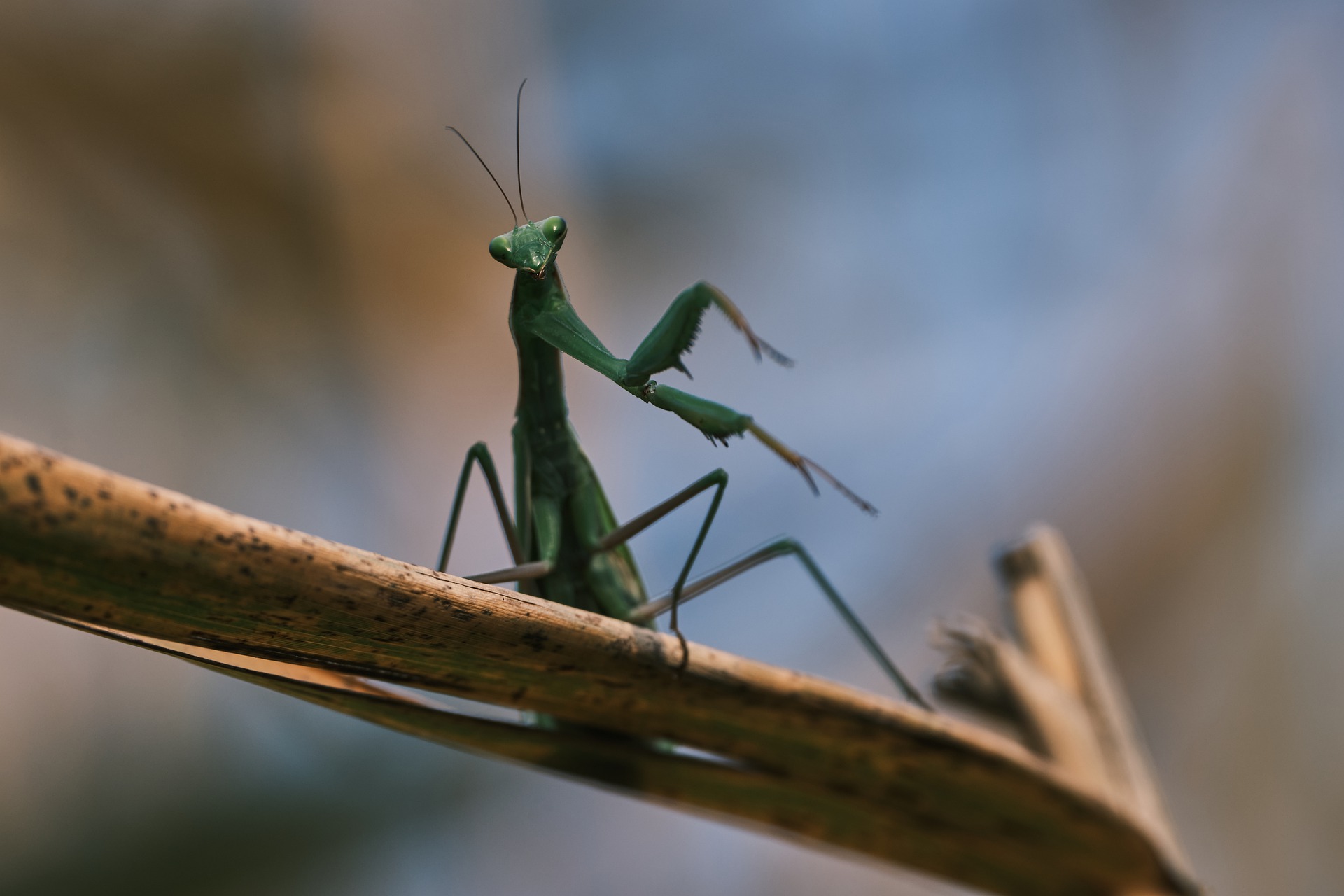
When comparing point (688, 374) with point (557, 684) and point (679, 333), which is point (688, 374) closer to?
point (679, 333)

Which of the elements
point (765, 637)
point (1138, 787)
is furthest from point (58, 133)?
point (1138, 787)

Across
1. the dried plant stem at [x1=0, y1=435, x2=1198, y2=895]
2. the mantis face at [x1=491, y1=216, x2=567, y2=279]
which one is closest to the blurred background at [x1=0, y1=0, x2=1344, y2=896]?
the dried plant stem at [x1=0, y1=435, x2=1198, y2=895]

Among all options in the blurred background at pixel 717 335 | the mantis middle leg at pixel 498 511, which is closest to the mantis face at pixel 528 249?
the mantis middle leg at pixel 498 511

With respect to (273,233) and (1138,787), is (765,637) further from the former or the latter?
(273,233)

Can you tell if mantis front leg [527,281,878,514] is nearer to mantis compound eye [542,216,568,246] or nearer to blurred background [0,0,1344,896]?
mantis compound eye [542,216,568,246]

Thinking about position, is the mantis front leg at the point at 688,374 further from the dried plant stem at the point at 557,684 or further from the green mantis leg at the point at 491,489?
the green mantis leg at the point at 491,489

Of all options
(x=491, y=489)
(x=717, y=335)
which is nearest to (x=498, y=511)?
(x=491, y=489)
